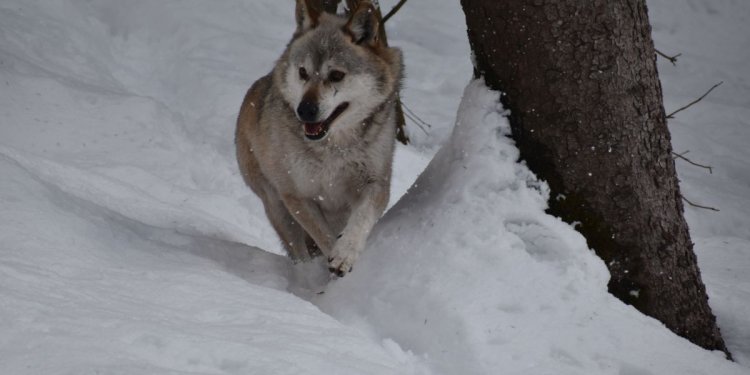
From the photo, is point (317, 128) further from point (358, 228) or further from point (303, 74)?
point (358, 228)

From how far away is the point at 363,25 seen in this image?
4.40 meters

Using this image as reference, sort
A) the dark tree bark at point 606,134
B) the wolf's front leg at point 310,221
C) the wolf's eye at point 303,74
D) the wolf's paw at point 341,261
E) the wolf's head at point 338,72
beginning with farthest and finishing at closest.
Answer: the wolf's front leg at point 310,221 < the wolf's eye at point 303,74 < the wolf's head at point 338,72 < the wolf's paw at point 341,261 < the dark tree bark at point 606,134

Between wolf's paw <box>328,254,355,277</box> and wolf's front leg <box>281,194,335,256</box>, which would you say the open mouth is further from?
wolf's paw <box>328,254,355,277</box>

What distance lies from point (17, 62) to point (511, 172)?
5976 mm

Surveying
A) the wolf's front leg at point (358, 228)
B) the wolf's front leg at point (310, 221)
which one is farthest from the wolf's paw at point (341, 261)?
the wolf's front leg at point (310, 221)

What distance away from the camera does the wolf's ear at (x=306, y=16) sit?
4.54 meters

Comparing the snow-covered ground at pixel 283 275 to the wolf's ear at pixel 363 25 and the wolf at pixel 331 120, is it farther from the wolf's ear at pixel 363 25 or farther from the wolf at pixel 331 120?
the wolf's ear at pixel 363 25

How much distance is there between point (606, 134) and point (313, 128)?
1511 mm

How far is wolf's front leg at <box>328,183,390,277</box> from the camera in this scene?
3770 millimetres

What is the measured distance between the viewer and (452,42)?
11.5 meters

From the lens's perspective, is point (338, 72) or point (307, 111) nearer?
point (307, 111)

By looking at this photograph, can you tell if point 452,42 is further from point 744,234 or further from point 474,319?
point 474,319

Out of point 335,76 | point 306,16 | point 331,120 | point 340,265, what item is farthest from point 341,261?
point 306,16

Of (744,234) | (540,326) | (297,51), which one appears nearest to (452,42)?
(744,234)
